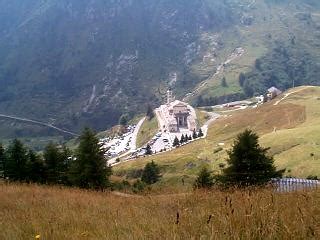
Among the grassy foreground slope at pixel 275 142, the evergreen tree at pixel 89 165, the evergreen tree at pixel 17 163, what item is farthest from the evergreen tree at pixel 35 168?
the grassy foreground slope at pixel 275 142

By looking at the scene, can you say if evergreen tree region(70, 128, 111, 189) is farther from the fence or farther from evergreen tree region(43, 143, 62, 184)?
the fence

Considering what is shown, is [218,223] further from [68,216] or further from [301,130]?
[301,130]

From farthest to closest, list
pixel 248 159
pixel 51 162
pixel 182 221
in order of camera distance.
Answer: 1. pixel 51 162
2. pixel 248 159
3. pixel 182 221

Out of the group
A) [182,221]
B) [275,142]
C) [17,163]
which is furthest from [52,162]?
[275,142]

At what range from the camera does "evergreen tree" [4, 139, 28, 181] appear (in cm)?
3722

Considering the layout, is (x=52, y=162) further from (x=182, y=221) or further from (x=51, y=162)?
(x=182, y=221)

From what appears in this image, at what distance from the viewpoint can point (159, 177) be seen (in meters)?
80.6

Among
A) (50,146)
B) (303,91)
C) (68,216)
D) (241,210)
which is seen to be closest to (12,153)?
(50,146)

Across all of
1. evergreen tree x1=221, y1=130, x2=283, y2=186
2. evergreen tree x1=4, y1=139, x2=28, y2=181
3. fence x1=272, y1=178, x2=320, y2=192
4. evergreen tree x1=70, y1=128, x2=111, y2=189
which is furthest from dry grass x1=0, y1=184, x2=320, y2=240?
evergreen tree x1=4, y1=139, x2=28, y2=181

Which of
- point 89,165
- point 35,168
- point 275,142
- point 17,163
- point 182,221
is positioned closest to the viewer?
point 182,221

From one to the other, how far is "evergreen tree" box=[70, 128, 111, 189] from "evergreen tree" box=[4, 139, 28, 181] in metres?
10.1

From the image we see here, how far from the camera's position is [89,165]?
2833 centimetres

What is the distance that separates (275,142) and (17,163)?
174 ft

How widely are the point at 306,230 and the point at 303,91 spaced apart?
5970 inches
